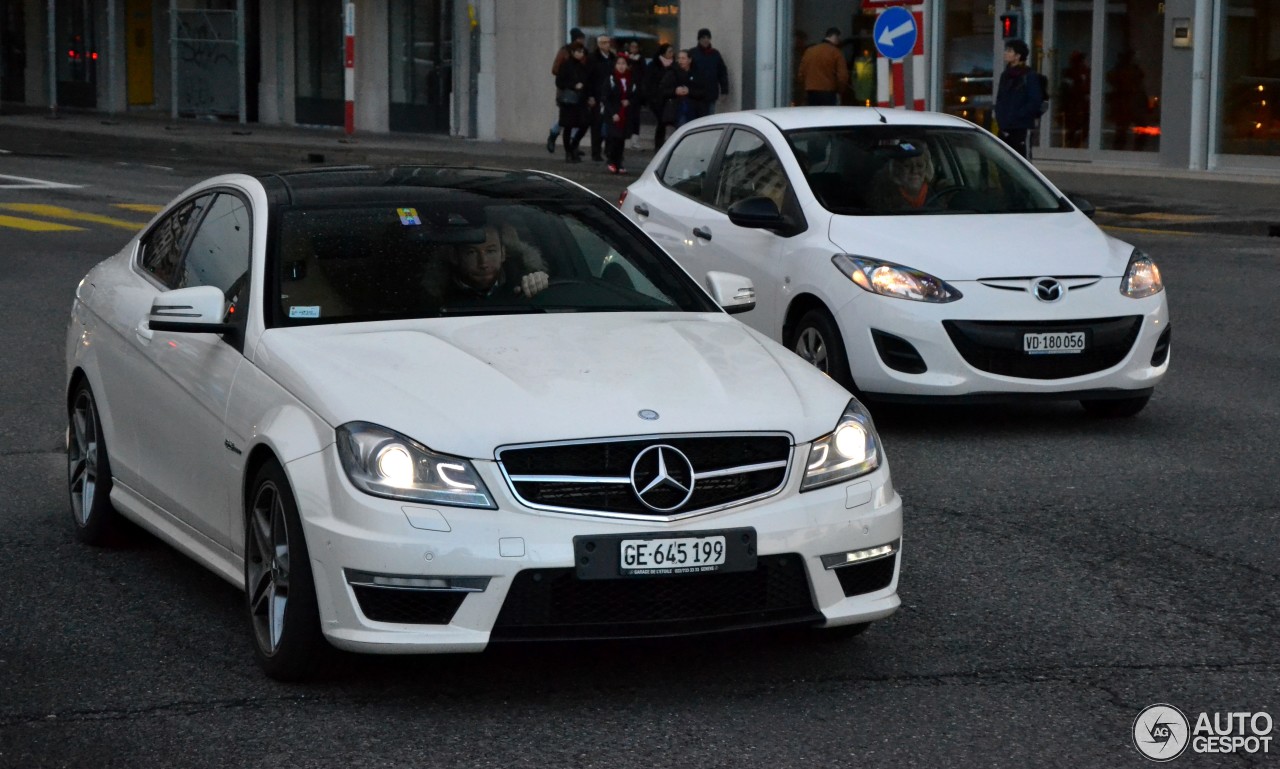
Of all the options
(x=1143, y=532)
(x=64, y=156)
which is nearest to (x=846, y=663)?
(x=1143, y=532)

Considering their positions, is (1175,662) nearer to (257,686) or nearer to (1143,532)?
(1143,532)

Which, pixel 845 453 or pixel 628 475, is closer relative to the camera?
pixel 628 475

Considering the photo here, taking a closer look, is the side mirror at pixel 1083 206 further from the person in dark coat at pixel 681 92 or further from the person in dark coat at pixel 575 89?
the person in dark coat at pixel 575 89

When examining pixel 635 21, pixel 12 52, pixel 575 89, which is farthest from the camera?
pixel 12 52

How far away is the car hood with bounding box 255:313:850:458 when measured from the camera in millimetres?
5055

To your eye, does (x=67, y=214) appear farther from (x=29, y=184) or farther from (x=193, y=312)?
(x=193, y=312)

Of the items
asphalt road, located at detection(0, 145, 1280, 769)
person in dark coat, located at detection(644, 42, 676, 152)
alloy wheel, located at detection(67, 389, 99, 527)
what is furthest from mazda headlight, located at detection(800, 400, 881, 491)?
person in dark coat, located at detection(644, 42, 676, 152)

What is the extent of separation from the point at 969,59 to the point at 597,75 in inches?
225

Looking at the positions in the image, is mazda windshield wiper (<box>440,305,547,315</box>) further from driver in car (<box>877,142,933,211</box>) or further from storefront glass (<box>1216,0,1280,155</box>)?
storefront glass (<box>1216,0,1280,155</box>)

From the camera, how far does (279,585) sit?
531 centimetres

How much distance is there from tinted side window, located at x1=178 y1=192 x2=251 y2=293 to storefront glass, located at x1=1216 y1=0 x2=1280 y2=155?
2215cm

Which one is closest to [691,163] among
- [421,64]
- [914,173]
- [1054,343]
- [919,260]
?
[914,173]

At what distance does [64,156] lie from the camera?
31.9 meters

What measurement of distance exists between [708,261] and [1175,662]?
5509mm
